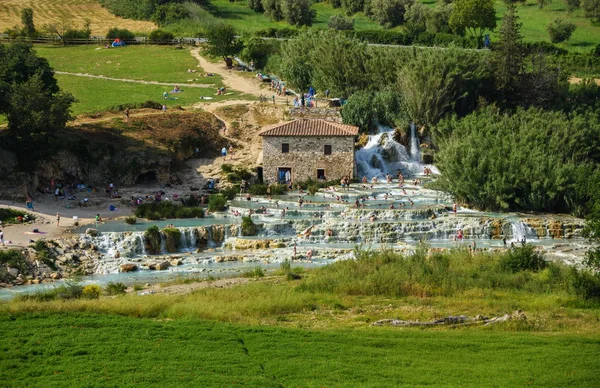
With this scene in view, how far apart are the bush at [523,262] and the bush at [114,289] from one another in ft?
59.5

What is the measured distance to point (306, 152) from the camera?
70250 mm

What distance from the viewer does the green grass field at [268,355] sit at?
28.8 m

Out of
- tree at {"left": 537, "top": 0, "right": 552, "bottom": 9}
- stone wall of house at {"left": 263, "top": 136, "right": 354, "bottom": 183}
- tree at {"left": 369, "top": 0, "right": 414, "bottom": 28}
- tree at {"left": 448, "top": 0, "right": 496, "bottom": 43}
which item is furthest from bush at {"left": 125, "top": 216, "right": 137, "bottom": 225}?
tree at {"left": 537, "top": 0, "right": 552, "bottom": 9}

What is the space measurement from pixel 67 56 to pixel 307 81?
2966cm

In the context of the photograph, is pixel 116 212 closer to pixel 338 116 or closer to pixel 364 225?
pixel 364 225

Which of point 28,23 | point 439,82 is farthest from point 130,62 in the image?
point 439,82

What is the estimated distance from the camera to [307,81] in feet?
284

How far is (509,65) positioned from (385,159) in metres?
15.6

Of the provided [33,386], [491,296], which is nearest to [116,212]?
[491,296]

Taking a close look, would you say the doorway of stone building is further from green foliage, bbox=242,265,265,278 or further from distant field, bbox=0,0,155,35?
distant field, bbox=0,0,155,35

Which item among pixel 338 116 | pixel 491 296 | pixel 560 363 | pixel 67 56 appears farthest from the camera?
pixel 67 56

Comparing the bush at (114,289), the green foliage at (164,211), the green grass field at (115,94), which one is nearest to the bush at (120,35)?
the green grass field at (115,94)

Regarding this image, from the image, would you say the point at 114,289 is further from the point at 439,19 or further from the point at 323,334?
the point at 439,19

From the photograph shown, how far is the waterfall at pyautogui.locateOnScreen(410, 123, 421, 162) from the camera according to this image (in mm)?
75688
